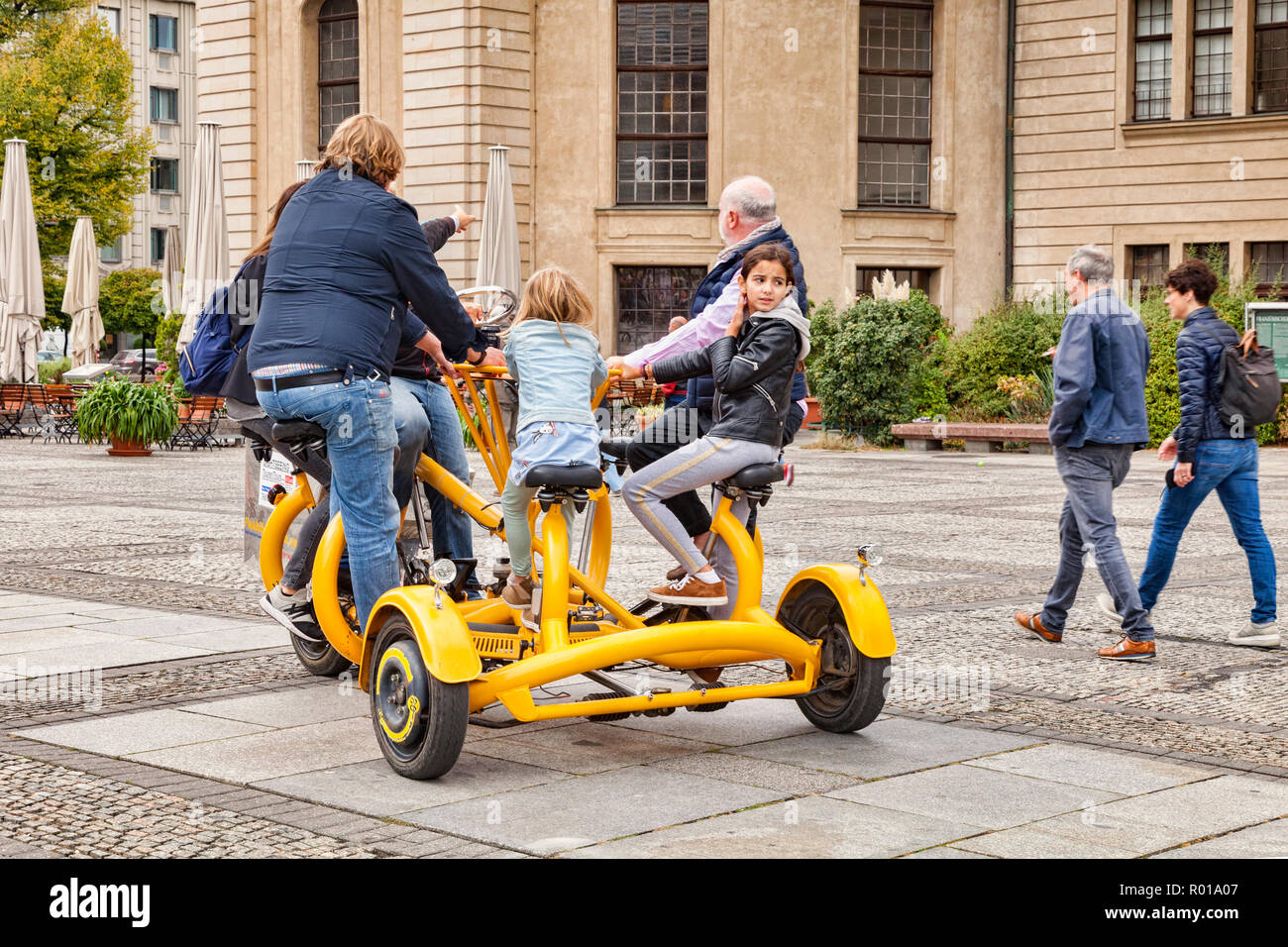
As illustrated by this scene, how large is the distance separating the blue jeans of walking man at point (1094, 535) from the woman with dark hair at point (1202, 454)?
29 cm

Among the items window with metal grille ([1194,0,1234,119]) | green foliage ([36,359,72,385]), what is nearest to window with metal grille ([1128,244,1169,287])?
window with metal grille ([1194,0,1234,119])

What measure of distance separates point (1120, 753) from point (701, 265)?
2612cm

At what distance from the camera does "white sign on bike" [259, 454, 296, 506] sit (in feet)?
24.9

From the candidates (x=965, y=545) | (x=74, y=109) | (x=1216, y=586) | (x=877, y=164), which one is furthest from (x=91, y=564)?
(x=74, y=109)

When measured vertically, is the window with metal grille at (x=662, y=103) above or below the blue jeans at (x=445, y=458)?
above

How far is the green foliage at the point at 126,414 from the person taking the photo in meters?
22.7

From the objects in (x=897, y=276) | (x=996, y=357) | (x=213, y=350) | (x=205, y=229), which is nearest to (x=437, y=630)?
(x=213, y=350)

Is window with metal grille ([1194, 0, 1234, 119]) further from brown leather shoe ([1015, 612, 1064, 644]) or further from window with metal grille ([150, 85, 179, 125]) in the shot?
window with metal grille ([150, 85, 179, 125])

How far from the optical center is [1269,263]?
96.6ft

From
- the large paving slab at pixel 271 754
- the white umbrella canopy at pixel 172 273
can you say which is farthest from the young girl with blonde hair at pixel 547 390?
the white umbrella canopy at pixel 172 273

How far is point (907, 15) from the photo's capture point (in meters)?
32.0

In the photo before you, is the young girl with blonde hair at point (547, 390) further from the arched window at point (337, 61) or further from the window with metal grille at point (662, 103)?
the arched window at point (337, 61)

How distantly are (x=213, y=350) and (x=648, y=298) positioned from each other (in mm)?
25391
